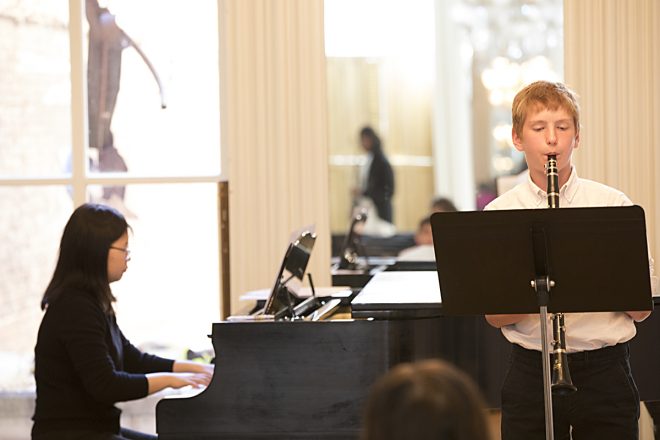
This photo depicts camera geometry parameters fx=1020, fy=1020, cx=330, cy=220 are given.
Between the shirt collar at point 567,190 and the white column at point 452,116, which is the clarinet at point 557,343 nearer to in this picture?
the shirt collar at point 567,190

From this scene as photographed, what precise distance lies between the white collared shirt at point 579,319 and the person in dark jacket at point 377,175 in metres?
8.43

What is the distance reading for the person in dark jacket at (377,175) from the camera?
436 inches

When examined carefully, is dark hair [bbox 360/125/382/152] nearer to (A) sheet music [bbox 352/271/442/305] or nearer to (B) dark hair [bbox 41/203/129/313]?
(A) sheet music [bbox 352/271/442/305]


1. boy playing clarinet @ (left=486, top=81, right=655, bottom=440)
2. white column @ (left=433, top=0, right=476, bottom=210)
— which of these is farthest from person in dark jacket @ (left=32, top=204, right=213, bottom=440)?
white column @ (left=433, top=0, right=476, bottom=210)

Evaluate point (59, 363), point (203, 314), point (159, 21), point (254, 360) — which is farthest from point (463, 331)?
point (159, 21)

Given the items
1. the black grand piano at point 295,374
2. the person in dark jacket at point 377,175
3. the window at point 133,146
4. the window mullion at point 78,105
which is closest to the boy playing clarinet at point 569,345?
the black grand piano at point 295,374

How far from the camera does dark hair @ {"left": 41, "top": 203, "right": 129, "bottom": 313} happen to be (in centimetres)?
319

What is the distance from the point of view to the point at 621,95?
14.7 feet

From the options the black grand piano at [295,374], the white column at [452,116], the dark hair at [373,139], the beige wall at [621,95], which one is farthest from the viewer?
the white column at [452,116]

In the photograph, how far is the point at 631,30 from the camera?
4.48 m

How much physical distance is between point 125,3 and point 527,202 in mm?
2831

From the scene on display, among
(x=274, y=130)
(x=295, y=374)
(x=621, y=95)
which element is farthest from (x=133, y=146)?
(x=621, y=95)

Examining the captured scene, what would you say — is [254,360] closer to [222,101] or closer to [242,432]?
[242,432]

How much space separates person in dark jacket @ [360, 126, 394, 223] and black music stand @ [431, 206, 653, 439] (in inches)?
342
